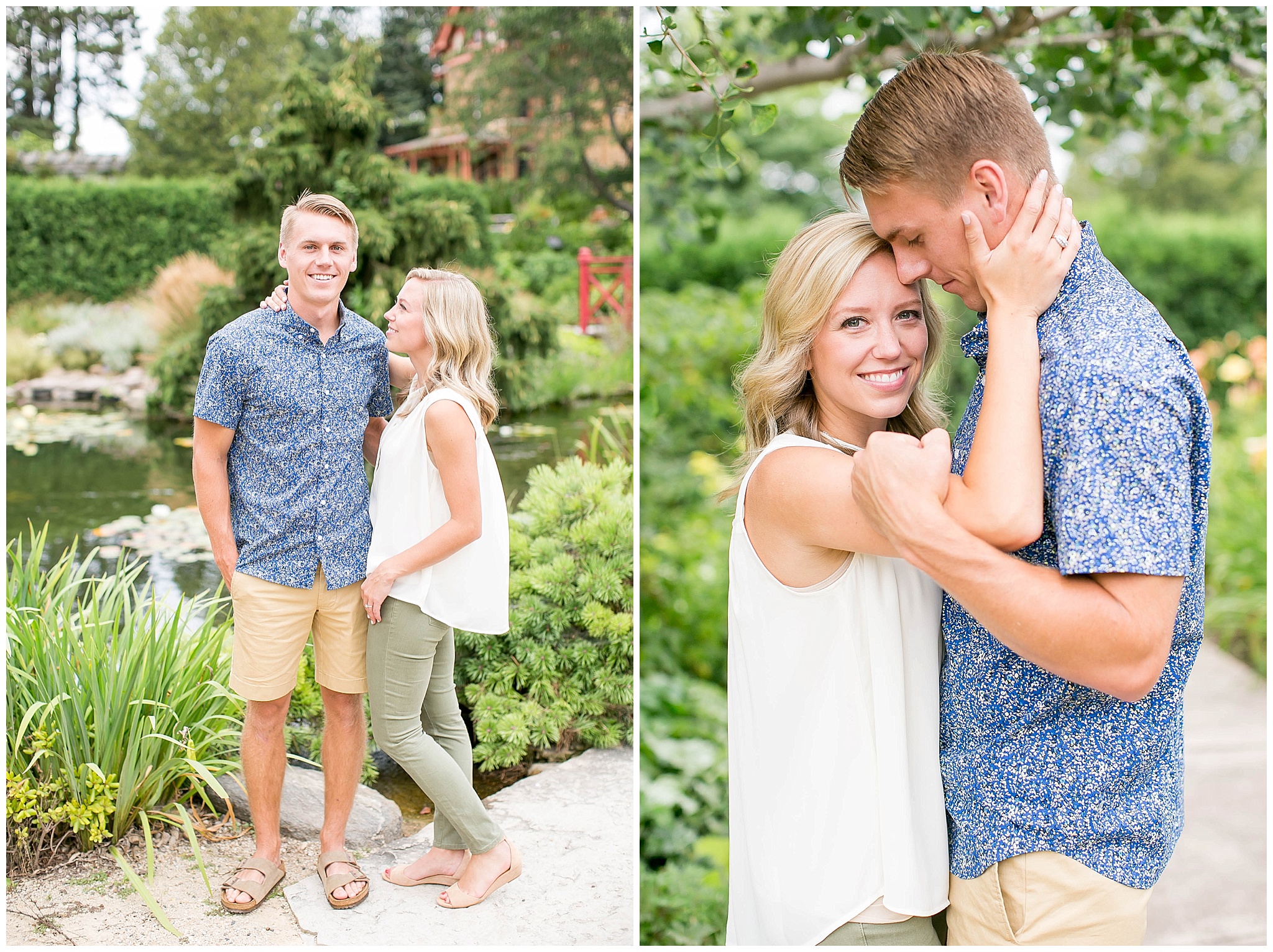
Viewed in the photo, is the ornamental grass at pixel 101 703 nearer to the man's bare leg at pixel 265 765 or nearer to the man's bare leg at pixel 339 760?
the man's bare leg at pixel 265 765

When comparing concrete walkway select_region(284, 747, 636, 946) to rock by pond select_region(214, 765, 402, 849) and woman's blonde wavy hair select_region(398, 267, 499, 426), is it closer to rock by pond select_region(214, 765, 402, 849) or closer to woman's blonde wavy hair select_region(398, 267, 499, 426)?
rock by pond select_region(214, 765, 402, 849)

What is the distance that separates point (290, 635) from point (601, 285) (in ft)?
4.53

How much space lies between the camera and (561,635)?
9.12ft

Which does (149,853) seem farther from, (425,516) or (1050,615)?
(1050,615)

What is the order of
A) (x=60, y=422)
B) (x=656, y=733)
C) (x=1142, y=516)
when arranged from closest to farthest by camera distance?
(x=1142, y=516) < (x=60, y=422) < (x=656, y=733)

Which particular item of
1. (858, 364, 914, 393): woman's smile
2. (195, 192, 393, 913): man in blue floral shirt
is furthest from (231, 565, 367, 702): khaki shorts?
(858, 364, 914, 393): woman's smile

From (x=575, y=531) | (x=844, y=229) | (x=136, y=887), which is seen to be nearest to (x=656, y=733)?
(x=575, y=531)

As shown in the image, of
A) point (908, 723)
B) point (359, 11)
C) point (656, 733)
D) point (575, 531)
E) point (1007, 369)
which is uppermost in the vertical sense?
point (359, 11)

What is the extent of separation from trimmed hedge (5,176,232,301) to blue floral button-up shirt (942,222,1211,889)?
226cm

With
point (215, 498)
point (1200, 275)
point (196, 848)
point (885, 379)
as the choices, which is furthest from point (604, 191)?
point (1200, 275)

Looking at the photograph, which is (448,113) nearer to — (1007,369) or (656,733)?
(1007,369)

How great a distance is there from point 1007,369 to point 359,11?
7.39ft

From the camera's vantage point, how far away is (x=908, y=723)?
1582 millimetres

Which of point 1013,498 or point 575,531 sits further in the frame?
point 575,531
